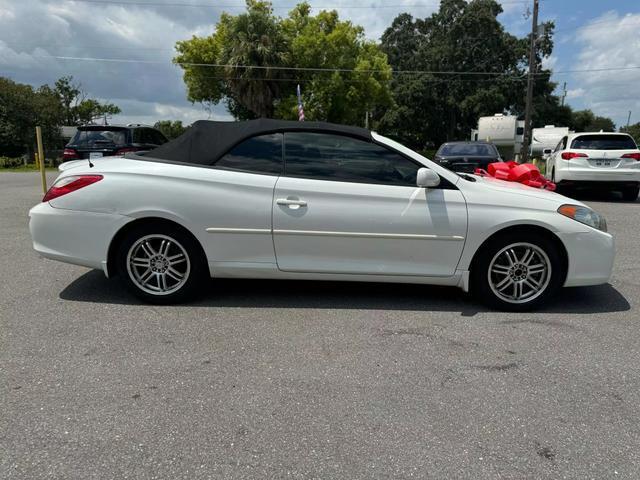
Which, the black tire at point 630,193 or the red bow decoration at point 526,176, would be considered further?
the black tire at point 630,193

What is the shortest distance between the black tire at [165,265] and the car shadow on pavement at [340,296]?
0.54 feet

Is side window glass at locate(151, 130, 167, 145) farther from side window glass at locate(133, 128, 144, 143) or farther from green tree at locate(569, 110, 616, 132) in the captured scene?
green tree at locate(569, 110, 616, 132)

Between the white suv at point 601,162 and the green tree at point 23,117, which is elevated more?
the green tree at point 23,117

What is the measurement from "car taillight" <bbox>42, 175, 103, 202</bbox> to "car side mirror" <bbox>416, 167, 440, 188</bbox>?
264 cm

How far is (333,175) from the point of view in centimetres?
402

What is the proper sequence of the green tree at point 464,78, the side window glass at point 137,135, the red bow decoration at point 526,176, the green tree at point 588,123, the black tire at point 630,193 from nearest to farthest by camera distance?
the red bow decoration at point 526,176 → the side window glass at point 137,135 → the black tire at point 630,193 → the green tree at point 464,78 → the green tree at point 588,123

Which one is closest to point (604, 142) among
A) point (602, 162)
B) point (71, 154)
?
point (602, 162)

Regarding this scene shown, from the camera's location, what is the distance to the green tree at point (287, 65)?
92.8 feet

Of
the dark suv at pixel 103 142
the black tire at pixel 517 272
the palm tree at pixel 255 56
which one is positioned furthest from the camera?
the palm tree at pixel 255 56

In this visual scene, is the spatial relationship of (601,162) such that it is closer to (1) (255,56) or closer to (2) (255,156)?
(2) (255,156)

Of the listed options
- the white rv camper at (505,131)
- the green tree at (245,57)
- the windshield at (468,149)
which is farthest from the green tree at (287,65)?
the windshield at (468,149)

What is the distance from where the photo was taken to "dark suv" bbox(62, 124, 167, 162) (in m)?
10.4

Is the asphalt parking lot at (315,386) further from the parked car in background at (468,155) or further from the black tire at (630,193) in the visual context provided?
the black tire at (630,193)

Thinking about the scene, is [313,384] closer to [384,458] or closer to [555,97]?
[384,458]
